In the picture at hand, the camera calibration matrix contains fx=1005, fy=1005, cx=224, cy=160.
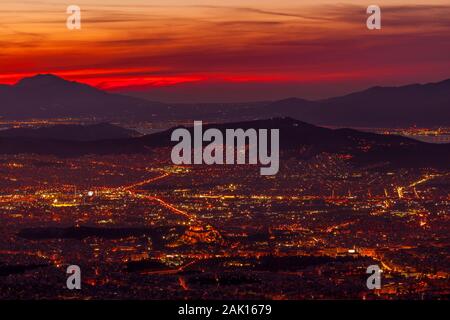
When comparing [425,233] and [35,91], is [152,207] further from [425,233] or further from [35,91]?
[35,91]

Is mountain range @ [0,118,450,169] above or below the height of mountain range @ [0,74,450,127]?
below

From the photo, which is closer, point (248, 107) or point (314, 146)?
point (314, 146)

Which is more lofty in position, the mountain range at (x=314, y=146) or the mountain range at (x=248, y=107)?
the mountain range at (x=248, y=107)

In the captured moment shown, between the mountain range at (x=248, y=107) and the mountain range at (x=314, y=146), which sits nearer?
the mountain range at (x=314, y=146)

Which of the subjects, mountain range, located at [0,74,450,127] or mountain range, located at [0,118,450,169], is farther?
mountain range, located at [0,74,450,127]

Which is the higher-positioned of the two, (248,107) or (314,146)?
(248,107)
